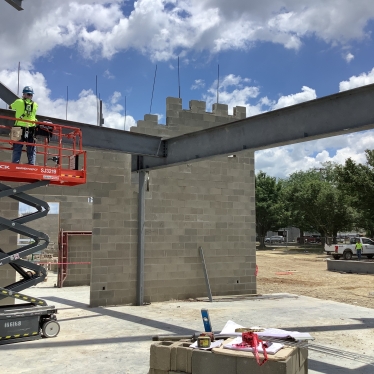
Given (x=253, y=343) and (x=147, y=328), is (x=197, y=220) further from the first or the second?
(x=253, y=343)

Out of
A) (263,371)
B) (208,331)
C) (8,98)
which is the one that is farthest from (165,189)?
(263,371)

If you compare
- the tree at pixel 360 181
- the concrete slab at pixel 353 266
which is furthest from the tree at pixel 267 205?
the concrete slab at pixel 353 266

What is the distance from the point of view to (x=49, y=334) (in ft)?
27.2

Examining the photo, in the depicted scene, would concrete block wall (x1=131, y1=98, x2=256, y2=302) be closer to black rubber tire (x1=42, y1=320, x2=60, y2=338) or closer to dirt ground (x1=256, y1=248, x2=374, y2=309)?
dirt ground (x1=256, y1=248, x2=374, y2=309)

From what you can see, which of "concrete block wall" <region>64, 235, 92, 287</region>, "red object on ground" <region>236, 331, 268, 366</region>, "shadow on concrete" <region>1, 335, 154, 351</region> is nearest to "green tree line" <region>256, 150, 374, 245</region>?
"concrete block wall" <region>64, 235, 92, 287</region>

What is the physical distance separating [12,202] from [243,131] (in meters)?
5.92

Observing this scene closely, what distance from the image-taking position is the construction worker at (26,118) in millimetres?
8242

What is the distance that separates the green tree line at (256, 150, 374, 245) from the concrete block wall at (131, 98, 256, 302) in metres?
20.4

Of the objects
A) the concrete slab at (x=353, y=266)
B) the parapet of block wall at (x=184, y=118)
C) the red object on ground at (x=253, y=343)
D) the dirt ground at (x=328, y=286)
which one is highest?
the parapet of block wall at (x=184, y=118)

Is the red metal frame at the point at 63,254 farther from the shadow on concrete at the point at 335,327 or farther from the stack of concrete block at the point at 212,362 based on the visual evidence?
the stack of concrete block at the point at 212,362

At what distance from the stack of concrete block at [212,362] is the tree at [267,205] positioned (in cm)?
4901

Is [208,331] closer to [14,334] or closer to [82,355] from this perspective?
[82,355]

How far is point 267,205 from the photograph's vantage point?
2117 inches

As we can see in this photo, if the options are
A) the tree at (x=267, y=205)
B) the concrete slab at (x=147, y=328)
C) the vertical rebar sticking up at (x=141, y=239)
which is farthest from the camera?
the tree at (x=267, y=205)
